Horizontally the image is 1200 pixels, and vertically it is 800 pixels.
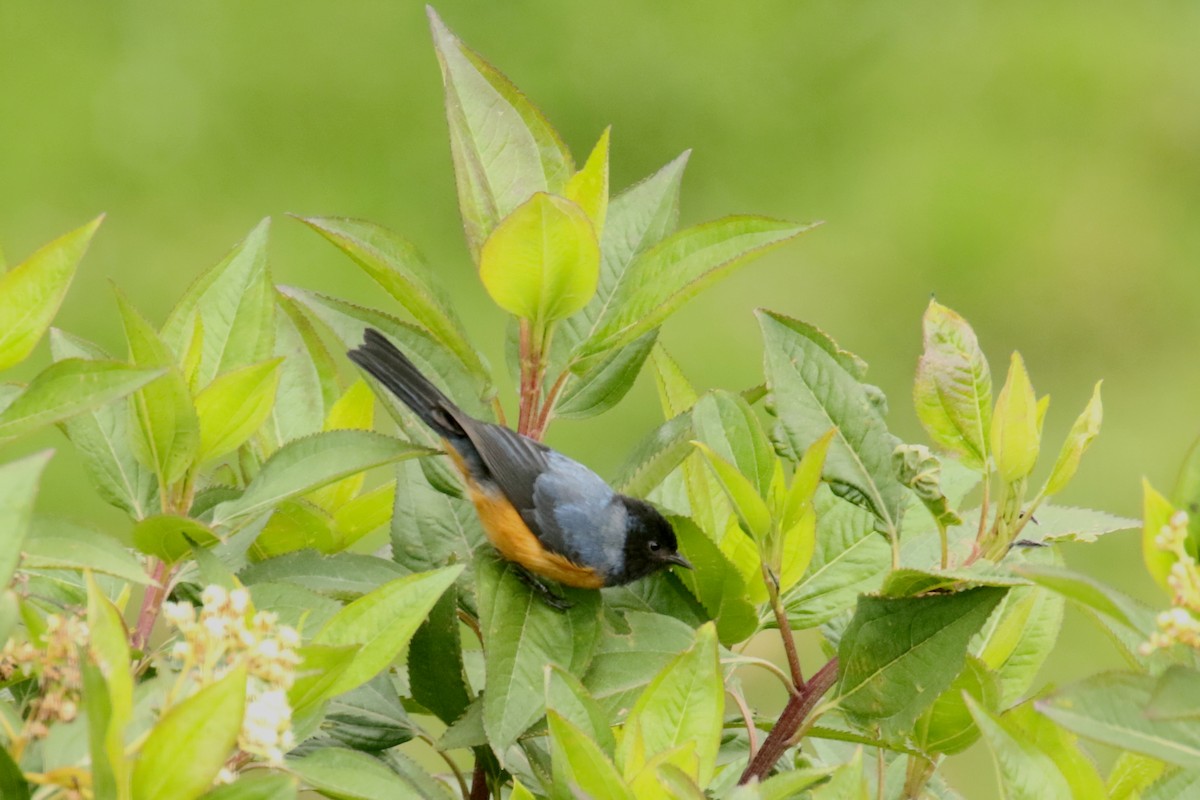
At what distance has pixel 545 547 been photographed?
2.68 m

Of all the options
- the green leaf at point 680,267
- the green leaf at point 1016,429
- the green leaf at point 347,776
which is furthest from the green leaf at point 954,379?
the green leaf at point 347,776

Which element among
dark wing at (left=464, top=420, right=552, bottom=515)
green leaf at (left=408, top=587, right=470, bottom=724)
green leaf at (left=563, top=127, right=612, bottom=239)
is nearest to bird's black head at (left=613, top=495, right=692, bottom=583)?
dark wing at (left=464, top=420, right=552, bottom=515)

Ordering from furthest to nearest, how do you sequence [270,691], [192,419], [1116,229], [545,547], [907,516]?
[1116,229]
[545,547]
[907,516]
[192,419]
[270,691]

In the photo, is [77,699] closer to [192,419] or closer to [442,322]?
[192,419]

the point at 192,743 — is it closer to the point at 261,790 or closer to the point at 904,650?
the point at 261,790

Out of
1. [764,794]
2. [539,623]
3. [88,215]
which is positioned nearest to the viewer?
[764,794]

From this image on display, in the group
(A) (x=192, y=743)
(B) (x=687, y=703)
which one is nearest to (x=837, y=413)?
(B) (x=687, y=703)

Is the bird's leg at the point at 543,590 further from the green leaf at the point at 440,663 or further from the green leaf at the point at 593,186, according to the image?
the green leaf at the point at 593,186

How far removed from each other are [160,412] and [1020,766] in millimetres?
1025

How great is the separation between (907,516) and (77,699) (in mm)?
1201

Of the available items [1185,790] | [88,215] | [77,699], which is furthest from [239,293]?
[88,215]

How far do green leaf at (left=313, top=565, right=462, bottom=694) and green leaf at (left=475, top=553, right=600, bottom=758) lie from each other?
0.22 metres

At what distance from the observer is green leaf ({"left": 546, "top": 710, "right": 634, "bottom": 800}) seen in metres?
1.38

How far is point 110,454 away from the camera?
1.84 m
